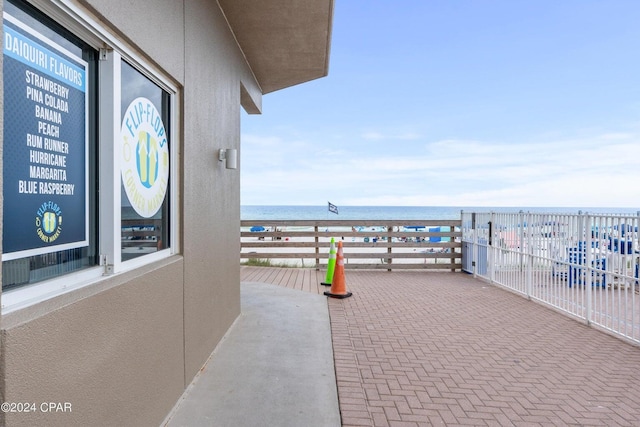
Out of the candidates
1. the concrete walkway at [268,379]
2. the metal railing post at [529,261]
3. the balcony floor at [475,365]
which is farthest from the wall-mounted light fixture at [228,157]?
the metal railing post at [529,261]

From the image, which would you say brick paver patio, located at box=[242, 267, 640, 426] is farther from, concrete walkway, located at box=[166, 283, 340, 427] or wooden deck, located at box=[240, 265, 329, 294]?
wooden deck, located at box=[240, 265, 329, 294]

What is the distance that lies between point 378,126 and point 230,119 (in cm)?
5151

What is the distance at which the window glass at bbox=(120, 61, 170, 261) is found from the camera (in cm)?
233

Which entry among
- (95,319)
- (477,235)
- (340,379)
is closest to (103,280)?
(95,319)

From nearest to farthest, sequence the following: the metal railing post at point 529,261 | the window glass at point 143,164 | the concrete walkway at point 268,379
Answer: the window glass at point 143,164 → the concrete walkway at point 268,379 → the metal railing post at point 529,261

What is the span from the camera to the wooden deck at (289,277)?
7.90m

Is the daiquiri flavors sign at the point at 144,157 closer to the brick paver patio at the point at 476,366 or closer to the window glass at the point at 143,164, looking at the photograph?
the window glass at the point at 143,164

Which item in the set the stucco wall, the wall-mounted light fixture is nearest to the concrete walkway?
the stucco wall

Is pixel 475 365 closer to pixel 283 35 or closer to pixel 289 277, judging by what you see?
pixel 283 35

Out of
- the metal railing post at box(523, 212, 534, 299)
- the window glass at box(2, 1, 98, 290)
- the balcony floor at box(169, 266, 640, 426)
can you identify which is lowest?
the balcony floor at box(169, 266, 640, 426)

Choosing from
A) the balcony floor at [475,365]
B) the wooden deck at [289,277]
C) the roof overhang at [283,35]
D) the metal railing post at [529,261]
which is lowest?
the balcony floor at [475,365]

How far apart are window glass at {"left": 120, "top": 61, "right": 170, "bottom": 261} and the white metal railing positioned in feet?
17.5

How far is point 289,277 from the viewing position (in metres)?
8.89

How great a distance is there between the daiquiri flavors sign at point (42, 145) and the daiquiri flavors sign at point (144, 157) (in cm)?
36
